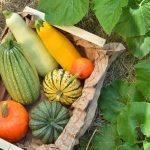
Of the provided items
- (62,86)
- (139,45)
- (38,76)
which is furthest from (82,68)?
(139,45)

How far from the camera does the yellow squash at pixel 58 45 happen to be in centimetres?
258

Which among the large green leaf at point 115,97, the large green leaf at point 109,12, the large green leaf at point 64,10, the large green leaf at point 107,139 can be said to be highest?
the large green leaf at point 64,10

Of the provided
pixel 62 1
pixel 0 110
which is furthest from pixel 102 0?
pixel 0 110

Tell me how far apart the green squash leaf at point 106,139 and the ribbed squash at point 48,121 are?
23 cm

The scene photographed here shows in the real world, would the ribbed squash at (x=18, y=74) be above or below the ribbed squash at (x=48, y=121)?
above

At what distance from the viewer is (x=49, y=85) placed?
255cm

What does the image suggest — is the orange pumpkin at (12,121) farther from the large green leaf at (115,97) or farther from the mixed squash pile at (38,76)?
the large green leaf at (115,97)

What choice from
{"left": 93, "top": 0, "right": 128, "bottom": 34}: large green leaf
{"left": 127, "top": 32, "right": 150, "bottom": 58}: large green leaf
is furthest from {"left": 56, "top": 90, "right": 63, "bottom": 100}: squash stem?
{"left": 127, "top": 32, "right": 150, "bottom": 58}: large green leaf

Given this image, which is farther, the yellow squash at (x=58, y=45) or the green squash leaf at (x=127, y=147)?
the yellow squash at (x=58, y=45)

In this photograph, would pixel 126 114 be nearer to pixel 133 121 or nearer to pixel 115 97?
pixel 133 121

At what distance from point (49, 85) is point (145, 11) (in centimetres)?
64

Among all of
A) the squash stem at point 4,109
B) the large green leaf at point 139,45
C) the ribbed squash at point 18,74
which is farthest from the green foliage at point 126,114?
→ the squash stem at point 4,109

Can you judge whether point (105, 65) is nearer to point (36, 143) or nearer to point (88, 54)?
point (88, 54)

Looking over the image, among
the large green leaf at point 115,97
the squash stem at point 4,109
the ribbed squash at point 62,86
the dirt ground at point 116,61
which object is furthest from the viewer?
the dirt ground at point 116,61
